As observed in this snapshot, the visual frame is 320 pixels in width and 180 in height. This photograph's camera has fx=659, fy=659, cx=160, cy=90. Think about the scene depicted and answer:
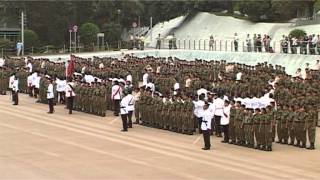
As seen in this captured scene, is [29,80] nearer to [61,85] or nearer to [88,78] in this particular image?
[88,78]

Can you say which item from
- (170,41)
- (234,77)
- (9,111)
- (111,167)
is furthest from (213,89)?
(170,41)

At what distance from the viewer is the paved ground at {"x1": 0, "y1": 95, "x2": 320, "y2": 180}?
15838 millimetres

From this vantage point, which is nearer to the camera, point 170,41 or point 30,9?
point 170,41

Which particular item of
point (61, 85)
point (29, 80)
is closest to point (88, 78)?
point (61, 85)

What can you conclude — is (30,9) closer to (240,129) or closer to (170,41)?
(170,41)

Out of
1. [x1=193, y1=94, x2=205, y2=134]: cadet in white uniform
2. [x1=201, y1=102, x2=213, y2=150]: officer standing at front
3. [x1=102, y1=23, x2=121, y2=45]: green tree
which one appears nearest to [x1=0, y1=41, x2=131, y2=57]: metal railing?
[x1=102, y1=23, x2=121, y2=45]: green tree

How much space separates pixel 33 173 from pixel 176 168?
11.5 feet

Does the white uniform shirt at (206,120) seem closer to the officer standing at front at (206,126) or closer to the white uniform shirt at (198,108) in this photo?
the officer standing at front at (206,126)

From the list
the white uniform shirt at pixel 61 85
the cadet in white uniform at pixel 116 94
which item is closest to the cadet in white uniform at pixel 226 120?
the cadet in white uniform at pixel 116 94

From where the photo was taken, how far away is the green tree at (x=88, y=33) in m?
61.7

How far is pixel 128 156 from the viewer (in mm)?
18031

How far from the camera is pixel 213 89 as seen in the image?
26.2m

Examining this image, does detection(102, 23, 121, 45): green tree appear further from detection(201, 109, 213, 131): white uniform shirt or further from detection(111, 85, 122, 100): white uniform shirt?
detection(201, 109, 213, 131): white uniform shirt

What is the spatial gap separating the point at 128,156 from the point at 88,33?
44644 millimetres
